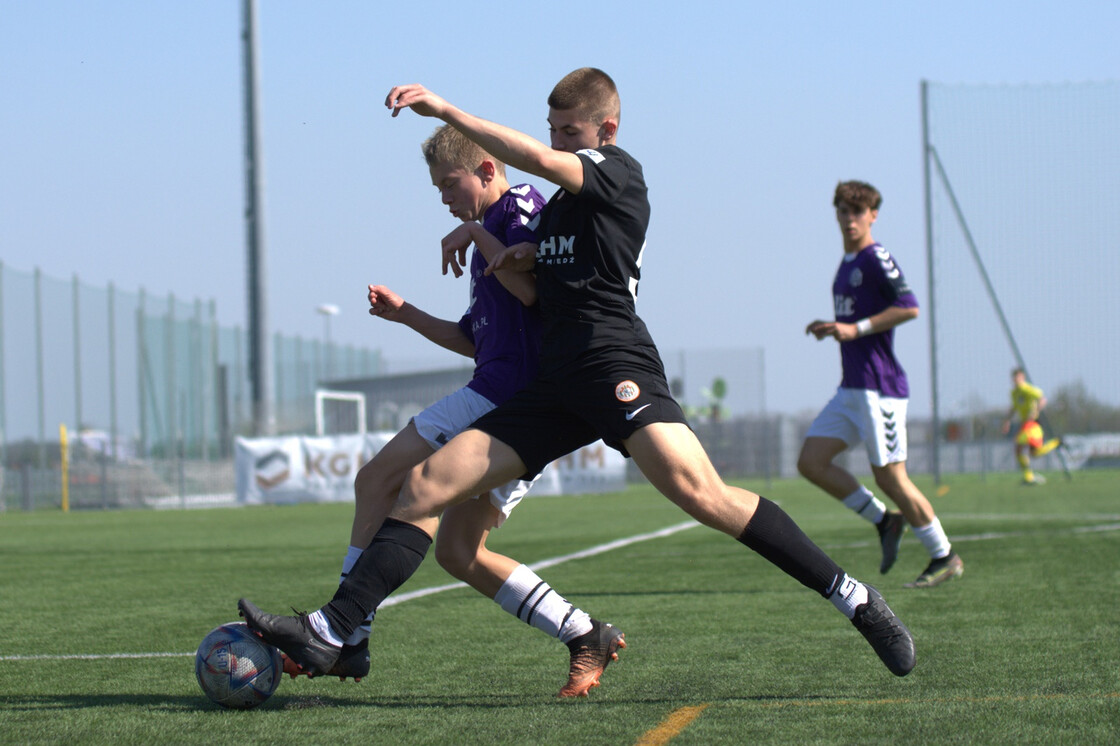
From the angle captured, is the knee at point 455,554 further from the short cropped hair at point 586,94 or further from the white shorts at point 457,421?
the short cropped hair at point 586,94

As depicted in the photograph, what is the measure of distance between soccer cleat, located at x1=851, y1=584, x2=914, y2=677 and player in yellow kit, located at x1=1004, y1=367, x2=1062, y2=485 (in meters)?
19.8

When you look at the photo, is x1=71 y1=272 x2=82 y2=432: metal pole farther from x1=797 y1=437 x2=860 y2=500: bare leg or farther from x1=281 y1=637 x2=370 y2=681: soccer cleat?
x1=281 y1=637 x2=370 y2=681: soccer cleat

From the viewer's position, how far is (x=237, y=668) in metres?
3.72

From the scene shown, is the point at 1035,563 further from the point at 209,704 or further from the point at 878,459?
the point at 209,704

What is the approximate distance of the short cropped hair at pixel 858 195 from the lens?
741 centimetres

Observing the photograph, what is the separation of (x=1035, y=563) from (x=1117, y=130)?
18.0 meters

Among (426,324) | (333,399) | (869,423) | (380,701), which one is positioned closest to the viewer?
(380,701)

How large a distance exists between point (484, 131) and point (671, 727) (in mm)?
1611

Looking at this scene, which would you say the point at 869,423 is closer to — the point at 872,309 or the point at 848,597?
the point at 872,309

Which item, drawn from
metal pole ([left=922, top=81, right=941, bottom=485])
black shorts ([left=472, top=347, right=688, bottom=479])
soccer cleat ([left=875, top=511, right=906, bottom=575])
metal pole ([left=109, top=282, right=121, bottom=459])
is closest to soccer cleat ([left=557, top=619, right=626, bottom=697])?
black shorts ([left=472, top=347, right=688, bottom=479])

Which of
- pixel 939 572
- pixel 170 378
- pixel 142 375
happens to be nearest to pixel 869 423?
pixel 939 572

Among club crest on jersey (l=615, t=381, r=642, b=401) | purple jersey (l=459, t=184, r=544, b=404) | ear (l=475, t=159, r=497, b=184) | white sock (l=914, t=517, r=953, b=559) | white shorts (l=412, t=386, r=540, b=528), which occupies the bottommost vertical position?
white sock (l=914, t=517, r=953, b=559)

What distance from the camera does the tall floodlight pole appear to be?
26359 millimetres

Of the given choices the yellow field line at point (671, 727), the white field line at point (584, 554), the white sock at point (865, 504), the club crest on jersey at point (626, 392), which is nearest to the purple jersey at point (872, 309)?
the white sock at point (865, 504)
